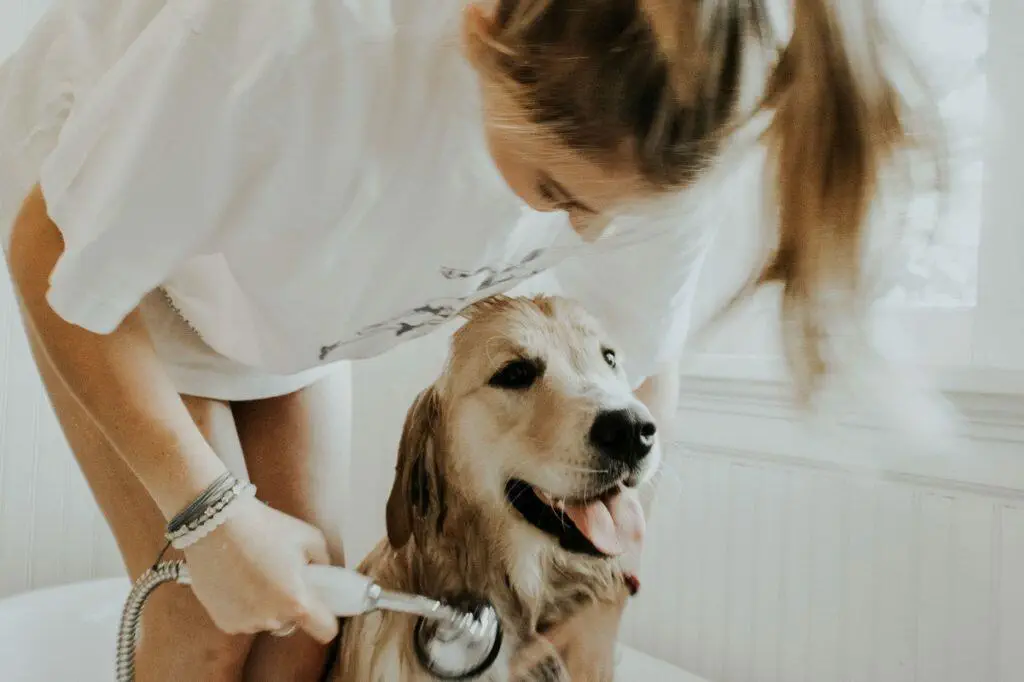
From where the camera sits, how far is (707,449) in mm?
820

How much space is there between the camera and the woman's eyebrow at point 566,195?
506 millimetres

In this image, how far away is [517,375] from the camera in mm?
602

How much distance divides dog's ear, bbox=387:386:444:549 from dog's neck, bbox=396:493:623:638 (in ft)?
0.04

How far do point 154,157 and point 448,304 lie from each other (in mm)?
223

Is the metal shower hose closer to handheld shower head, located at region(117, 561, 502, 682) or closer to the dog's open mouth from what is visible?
A: handheld shower head, located at region(117, 561, 502, 682)

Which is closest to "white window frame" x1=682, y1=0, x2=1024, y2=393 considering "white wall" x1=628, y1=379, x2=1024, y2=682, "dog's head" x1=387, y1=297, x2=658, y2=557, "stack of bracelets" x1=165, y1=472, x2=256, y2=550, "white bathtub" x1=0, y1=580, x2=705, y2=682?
"white wall" x1=628, y1=379, x2=1024, y2=682

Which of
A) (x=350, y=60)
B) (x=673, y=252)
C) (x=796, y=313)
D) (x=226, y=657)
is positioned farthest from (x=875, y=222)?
(x=226, y=657)

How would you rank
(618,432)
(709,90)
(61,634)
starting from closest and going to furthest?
(709,90) < (618,432) < (61,634)

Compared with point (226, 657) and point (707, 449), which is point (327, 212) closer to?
point (226, 657)

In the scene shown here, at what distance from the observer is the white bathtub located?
0.92m

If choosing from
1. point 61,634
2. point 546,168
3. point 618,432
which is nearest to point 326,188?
point 546,168

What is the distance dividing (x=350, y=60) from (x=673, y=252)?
11.5 inches

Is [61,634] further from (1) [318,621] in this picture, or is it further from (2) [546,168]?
(2) [546,168]

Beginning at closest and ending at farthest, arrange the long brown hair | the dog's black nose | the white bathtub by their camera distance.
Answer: the long brown hair, the dog's black nose, the white bathtub
